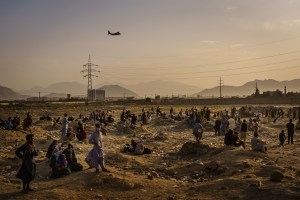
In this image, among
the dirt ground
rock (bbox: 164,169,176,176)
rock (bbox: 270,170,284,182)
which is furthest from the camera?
rock (bbox: 164,169,176,176)

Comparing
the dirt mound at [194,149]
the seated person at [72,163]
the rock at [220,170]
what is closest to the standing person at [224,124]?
the dirt mound at [194,149]

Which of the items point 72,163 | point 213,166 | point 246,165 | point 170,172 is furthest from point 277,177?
point 72,163

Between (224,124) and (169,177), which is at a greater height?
(224,124)

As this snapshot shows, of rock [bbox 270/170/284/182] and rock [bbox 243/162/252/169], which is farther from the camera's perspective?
rock [bbox 243/162/252/169]

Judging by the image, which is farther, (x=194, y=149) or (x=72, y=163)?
(x=194, y=149)

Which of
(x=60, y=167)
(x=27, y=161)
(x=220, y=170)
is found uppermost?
(x=27, y=161)

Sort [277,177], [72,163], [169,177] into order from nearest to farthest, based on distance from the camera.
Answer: [277,177], [72,163], [169,177]

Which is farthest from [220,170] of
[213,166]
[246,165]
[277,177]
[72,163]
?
[72,163]

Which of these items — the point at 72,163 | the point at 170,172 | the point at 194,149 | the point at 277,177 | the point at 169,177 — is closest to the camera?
the point at 277,177

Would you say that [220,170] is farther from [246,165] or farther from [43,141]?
[43,141]

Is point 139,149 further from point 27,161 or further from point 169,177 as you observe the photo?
point 27,161

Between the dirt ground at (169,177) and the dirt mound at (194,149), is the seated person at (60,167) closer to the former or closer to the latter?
the dirt ground at (169,177)

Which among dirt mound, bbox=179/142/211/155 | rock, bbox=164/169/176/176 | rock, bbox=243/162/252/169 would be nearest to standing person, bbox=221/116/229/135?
dirt mound, bbox=179/142/211/155

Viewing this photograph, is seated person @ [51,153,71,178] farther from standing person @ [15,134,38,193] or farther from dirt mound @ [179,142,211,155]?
dirt mound @ [179,142,211,155]
